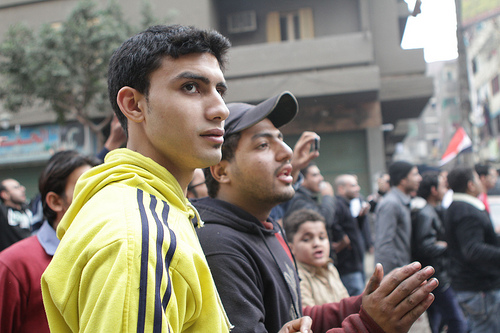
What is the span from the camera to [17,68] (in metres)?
12.9

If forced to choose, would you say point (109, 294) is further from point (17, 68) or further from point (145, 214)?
point (17, 68)

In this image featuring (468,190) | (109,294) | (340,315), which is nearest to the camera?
(109,294)

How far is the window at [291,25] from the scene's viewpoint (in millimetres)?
15922

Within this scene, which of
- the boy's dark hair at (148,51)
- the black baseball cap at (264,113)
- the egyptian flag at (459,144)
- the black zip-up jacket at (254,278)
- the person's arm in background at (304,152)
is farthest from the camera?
the egyptian flag at (459,144)

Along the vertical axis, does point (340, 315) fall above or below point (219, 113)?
below

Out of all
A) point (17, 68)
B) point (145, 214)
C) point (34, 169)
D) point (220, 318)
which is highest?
point (17, 68)

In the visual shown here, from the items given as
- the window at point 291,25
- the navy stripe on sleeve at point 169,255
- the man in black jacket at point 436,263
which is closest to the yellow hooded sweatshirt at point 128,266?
the navy stripe on sleeve at point 169,255

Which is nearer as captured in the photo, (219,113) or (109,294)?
(109,294)

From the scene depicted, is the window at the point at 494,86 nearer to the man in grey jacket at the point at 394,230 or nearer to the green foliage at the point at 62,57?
the green foliage at the point at 62,57

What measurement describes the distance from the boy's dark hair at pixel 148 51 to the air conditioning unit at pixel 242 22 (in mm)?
14859

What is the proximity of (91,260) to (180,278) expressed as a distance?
21 cm

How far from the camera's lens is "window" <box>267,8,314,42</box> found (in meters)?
15.9

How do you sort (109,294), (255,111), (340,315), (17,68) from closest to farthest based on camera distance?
(109,294), (340,315), (255,111), (17,68)

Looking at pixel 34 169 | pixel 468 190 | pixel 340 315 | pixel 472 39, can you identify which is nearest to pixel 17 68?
pixel 34 169
